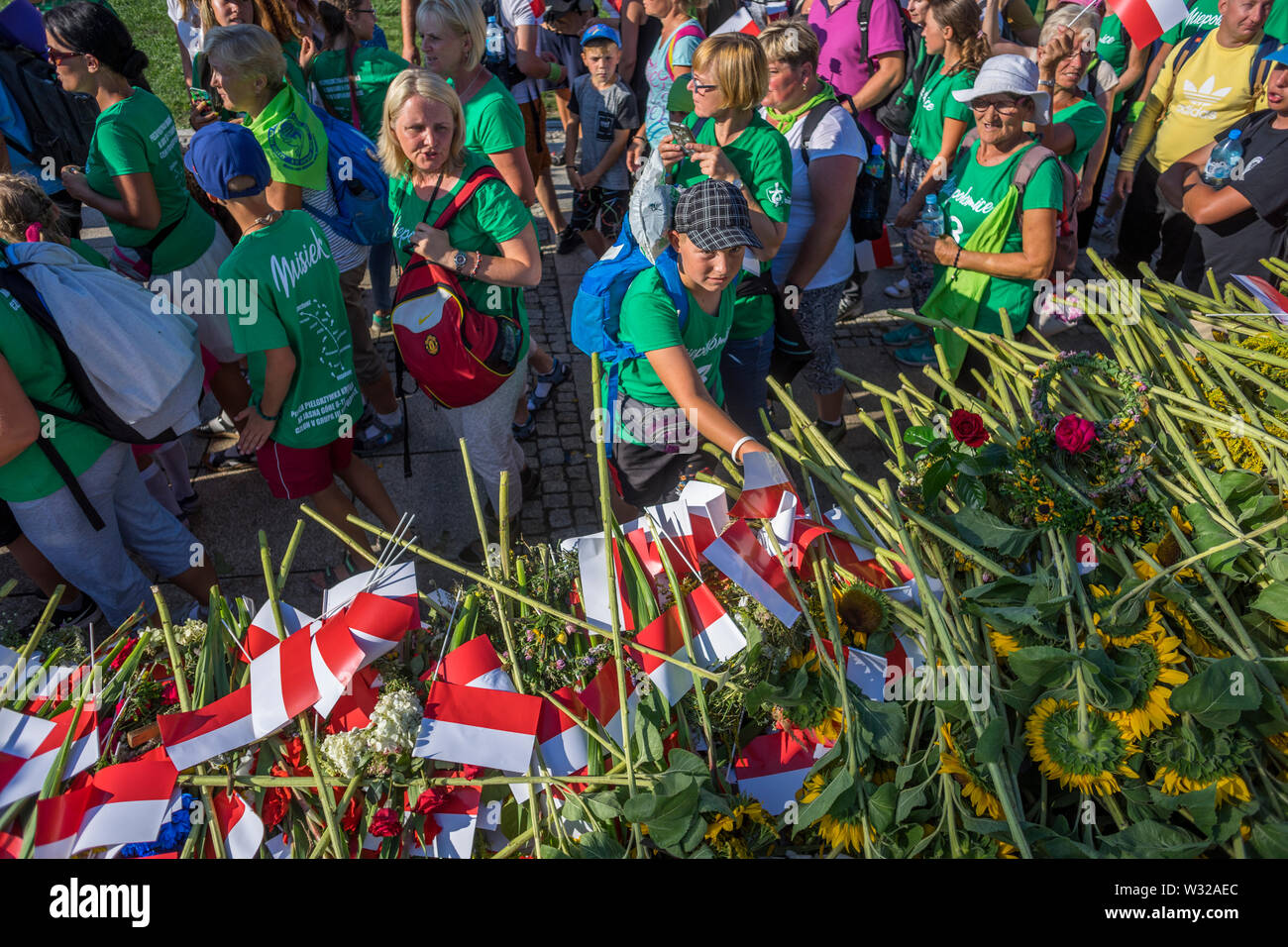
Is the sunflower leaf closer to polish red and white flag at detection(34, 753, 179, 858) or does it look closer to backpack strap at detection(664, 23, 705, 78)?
polish red and white flag at detection(34, 753, 179, 858)

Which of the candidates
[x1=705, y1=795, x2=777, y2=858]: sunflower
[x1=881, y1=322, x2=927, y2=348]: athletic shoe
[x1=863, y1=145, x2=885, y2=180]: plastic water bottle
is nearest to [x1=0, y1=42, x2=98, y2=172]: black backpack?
[x1=863, y1=145, x2=885, y2=180]: plastic water bottle

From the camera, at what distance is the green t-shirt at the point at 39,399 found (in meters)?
2.70

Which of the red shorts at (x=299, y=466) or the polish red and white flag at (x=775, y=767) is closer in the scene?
the polish red and white flag at (x=775, y=767)

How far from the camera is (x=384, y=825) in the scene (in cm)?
178

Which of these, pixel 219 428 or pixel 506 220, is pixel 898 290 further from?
pixel 219 428

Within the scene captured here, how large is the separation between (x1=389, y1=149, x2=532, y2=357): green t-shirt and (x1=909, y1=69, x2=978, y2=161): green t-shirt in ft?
8.42

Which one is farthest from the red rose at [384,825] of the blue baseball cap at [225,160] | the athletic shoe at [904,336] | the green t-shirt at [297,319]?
the athletic shoe at [904,336]

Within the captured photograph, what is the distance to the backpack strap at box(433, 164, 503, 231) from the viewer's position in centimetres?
335

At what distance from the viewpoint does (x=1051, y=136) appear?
14.2 feet

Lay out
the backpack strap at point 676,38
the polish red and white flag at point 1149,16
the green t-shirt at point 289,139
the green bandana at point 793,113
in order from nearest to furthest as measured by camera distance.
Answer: the green t-shirt at point 289,139 < the green bandana at point 793,113 < the polish red and white flag at point 1149,16 < the backpack strap at point 676,38

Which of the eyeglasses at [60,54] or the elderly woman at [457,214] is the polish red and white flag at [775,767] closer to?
the elderly woman at [457,214]

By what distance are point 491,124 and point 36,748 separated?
308 cm

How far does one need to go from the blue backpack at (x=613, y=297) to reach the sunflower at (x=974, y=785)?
1.63 metres

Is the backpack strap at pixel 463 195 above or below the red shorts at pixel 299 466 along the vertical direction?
above
